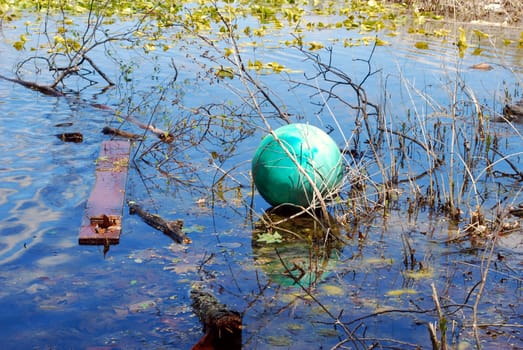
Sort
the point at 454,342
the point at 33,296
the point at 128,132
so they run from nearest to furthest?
1. the point at 454,342
2. the point at 33,296
3. the point at 128,132

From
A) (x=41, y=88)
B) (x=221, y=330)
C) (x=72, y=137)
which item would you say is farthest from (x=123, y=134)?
(x=221, y=330)

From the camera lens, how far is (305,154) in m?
6.05

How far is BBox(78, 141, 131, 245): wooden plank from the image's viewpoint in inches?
218

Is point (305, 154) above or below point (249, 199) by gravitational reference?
above

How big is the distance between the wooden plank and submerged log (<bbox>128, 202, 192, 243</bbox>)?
0.66ft

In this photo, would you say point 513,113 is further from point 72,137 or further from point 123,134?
point 72,137

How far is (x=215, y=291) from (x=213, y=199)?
1.98m

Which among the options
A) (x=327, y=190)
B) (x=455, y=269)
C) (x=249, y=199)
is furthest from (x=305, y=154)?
(x=455, y=269)

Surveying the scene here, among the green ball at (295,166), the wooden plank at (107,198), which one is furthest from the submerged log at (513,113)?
the wooden plank at (107,198)

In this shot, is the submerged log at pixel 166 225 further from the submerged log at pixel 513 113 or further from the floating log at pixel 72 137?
the submerged log at pixel 513 113

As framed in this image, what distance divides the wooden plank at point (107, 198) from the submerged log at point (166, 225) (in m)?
0.20

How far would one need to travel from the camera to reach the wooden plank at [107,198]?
218 inches

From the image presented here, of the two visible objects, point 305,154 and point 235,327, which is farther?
point 305,154

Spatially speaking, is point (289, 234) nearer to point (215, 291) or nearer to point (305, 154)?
point (305, 154)
